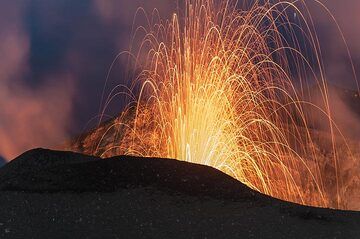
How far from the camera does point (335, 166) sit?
69.3 meters

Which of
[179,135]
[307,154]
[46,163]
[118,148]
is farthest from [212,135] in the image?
[307,154]

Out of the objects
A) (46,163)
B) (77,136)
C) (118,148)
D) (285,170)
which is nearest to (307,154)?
(285,170)

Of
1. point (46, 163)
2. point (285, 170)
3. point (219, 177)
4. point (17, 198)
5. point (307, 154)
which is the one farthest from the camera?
point (307, 154)

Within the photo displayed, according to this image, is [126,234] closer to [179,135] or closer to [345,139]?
[179,135]

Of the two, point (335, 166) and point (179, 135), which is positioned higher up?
point (179, 135)

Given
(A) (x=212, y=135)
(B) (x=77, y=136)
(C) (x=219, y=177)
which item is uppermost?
(C) (x=219, y=177)

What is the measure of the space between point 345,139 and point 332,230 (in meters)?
60.7

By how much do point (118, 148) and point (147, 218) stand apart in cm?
5074

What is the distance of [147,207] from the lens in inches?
488

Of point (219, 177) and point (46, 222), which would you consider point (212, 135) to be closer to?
point (219, 177)

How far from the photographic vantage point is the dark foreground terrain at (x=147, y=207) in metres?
11.3

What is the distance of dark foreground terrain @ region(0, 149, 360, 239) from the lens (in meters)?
11.3

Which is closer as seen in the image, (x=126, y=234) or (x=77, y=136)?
(x=126, y=234)

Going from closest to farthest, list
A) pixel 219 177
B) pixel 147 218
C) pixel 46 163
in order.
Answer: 1. pixel 147 218
2. pixel 219 177
3. pixel 46 163
